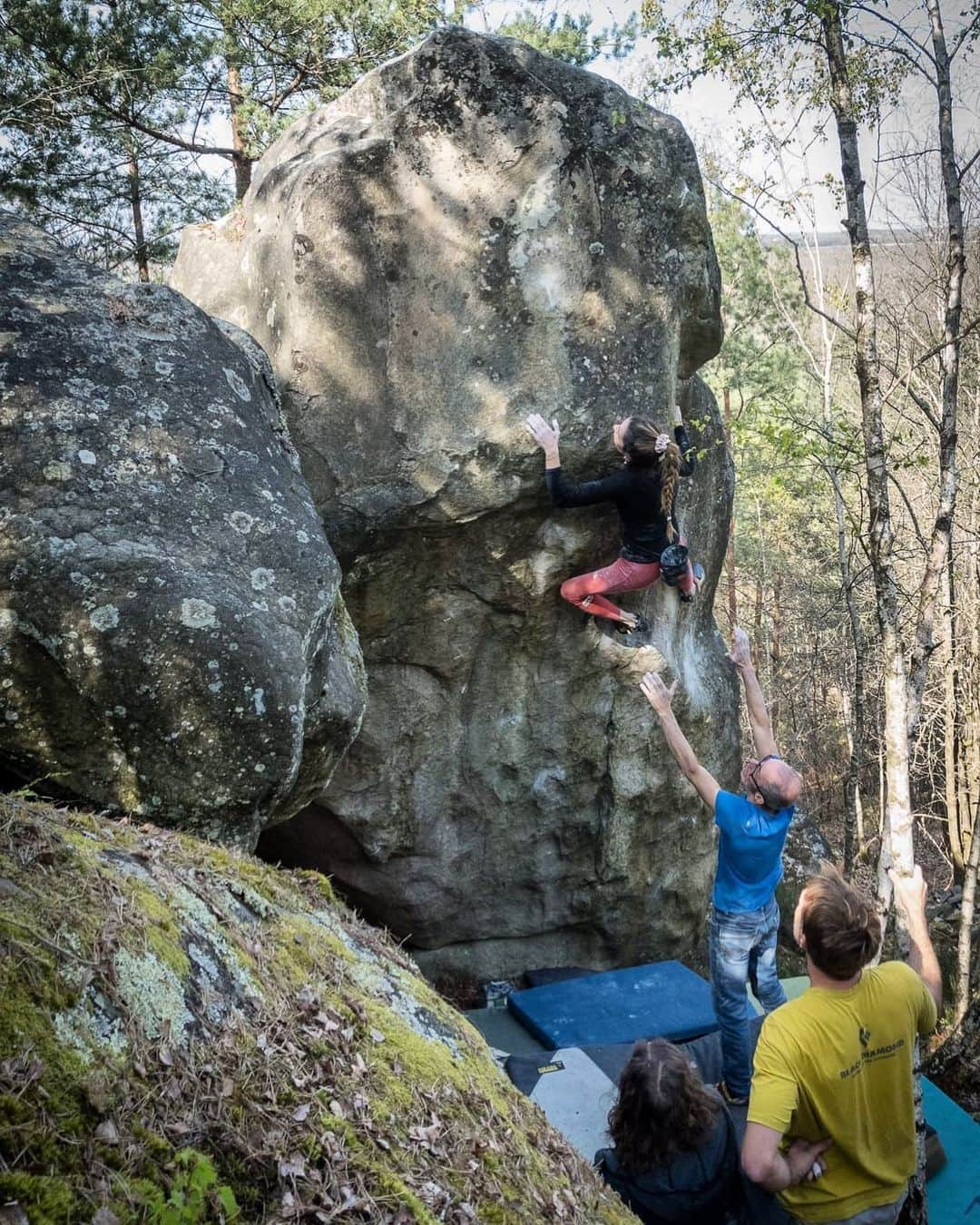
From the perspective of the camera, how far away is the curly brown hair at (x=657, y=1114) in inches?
137

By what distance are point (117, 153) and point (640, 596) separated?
341 inches

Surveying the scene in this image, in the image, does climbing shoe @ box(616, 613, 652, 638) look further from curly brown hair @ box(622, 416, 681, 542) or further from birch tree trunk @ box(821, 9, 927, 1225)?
birch tree trunk @ box(821, 9, 927, 1225)

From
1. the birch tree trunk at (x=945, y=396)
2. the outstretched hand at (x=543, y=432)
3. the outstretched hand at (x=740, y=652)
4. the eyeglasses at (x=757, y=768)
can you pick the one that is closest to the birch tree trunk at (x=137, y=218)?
the outstretched hand at (x=543, y=432)

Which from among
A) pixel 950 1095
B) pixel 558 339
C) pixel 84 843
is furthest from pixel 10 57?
pixel 950 1095

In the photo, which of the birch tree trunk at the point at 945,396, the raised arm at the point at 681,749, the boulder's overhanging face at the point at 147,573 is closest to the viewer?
the boulder's overhanging face at the point at 147,573

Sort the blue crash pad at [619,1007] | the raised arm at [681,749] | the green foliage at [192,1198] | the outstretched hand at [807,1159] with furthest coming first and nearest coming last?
the blue crash pad at [619,1007]
the raised arm at [681,749]
the outstretched hand at [807,1159]
the green foliage at [192,1198]

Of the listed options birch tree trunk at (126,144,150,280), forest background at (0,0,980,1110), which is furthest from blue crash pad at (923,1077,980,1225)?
birch tree trunk at (126,144,150,280)

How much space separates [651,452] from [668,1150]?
14.8 ft

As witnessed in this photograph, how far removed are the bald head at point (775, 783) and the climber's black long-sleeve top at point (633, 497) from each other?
285 cm

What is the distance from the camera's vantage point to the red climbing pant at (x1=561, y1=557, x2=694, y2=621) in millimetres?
7379

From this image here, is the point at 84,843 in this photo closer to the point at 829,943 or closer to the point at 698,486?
the point at 829,943

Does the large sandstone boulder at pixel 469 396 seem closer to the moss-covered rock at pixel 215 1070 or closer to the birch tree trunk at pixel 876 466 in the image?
the birch tree trunk at pixel 876 466

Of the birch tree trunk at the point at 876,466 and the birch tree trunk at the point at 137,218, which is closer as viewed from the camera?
the birch tree trunk at the point at 876,466

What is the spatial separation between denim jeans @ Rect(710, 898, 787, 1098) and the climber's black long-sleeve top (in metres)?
3.03
